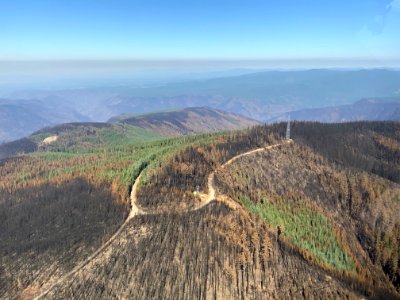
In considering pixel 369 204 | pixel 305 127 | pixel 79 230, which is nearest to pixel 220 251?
pixel 79 230

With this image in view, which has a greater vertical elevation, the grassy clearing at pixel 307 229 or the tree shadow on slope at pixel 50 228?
the tree shadow on slope at pixel 50 228

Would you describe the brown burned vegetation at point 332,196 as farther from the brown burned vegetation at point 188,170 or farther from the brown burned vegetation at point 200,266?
the brown burned vegetation at point 200,266

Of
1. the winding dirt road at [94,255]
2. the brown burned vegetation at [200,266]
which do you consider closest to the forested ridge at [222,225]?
the brown burned vegetation at [200,266]

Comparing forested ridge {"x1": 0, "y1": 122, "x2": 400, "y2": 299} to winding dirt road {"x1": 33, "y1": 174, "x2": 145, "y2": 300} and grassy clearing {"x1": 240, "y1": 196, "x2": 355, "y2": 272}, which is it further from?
winding dirt road {"x1": 33, "y1": 174, "x2": 145, "y2": 300}

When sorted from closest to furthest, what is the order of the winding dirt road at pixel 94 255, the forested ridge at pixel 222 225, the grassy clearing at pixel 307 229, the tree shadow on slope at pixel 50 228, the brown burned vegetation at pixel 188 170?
the winding dirt road at pixel 94 255 < the forested ridge at pixel 222 225 < the tree shadow on slope at pixel 50 228 < the grassy clearing at pixel 307 229 < the brown burned vegetation at pixel 188 170

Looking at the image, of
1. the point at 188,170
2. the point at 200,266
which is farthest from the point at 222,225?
the point at 188,170

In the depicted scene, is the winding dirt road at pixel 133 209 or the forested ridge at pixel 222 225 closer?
the winding dirt road at pixel 133 209
